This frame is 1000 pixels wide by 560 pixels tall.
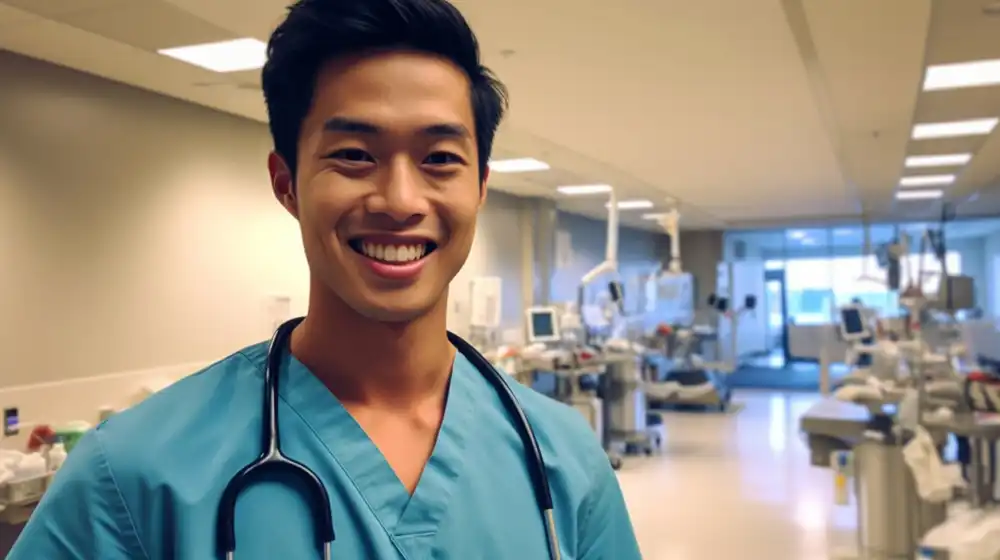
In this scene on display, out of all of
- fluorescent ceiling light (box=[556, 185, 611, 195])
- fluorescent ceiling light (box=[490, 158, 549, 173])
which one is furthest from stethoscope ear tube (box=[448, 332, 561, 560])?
fluorescent ceiling light (box=[556, 185, 611, 195])

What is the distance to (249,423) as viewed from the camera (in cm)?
81

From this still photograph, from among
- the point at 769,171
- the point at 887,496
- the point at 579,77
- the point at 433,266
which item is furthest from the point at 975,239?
the point at 433,266

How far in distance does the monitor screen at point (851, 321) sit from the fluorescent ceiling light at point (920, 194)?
1465 mm

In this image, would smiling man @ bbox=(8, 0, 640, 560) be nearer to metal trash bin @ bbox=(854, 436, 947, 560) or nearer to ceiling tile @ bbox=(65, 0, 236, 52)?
ceiling tile @ bbox=(65, 0, 236, 52)

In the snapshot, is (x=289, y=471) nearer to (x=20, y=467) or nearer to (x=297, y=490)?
(x=297, y=490)

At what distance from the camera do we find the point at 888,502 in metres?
3.77

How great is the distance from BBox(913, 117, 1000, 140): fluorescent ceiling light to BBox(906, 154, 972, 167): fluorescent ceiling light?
0.85 m

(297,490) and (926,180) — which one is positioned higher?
(926,180)

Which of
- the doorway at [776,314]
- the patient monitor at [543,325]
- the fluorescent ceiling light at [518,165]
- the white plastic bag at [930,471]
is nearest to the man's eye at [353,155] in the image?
the white plastic bag at [930,471]

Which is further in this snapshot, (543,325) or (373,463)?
(543,325)

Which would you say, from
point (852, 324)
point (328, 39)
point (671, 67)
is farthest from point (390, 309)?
point (852, 324)

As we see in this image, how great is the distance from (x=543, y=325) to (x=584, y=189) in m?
1.37

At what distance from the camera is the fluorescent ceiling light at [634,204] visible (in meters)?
8.12

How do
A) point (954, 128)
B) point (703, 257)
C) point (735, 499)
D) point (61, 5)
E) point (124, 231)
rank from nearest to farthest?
point (61, 5) → point (124, 231) → point (954, 128) → point (735, 499) → point (703, 257)
